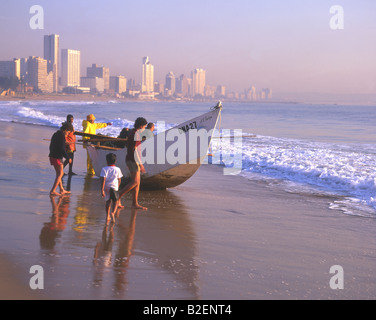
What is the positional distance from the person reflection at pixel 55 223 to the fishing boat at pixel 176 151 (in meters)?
1.93

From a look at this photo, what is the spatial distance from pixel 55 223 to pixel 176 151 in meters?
3.46

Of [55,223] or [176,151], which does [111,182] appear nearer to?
[55,223]

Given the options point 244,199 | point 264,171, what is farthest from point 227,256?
point 264,171

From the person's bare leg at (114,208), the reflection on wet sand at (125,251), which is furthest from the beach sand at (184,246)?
the person's bare leg at (114,208)

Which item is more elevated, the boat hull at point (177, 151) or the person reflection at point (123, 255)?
the boat hull at point (177, 151)

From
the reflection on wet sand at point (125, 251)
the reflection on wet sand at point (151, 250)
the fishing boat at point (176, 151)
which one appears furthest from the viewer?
the fishing boat at point (176, 151)

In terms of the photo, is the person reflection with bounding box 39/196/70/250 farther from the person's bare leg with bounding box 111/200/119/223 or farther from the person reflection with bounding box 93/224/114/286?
the person's bare leg with bounding box 111/200/119/223

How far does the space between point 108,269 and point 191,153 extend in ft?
15.9

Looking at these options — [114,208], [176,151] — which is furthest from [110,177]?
[176,151]

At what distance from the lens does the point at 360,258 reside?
19.5 feet

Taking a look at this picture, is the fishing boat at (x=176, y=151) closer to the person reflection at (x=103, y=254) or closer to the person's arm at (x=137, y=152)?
the person's arm at (x=137, y=152)

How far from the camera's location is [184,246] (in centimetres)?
615

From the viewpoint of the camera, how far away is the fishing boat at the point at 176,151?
948cm
